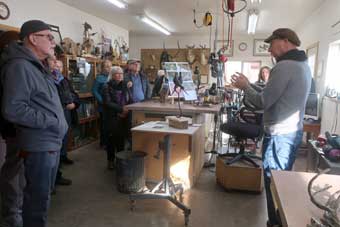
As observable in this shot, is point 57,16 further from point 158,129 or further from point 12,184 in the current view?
point 12,184

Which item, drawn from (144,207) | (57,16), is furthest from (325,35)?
(57,16)

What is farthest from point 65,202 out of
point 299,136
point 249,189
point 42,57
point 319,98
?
point 319,98

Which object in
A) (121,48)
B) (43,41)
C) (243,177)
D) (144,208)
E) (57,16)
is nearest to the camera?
(43,41)

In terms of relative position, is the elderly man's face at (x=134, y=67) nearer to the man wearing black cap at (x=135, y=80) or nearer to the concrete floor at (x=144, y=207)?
the man wearing black cap at (x=135, y=80)

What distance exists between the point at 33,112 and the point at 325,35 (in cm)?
483

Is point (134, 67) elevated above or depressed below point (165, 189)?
above

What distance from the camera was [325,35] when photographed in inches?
186

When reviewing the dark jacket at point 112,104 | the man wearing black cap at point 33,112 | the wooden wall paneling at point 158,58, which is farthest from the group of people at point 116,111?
the wooden wall paneling at point 158,58

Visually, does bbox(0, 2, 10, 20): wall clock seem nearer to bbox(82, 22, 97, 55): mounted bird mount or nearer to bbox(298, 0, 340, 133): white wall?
bbox(82, 22, 97, 55): mounted bird mount

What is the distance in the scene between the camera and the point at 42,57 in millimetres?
1834

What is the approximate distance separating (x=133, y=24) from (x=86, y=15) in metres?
1.73

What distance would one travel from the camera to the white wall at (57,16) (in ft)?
13.8

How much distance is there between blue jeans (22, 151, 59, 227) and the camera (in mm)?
1659

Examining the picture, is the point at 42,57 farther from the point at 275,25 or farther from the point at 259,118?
the point at 275,25
